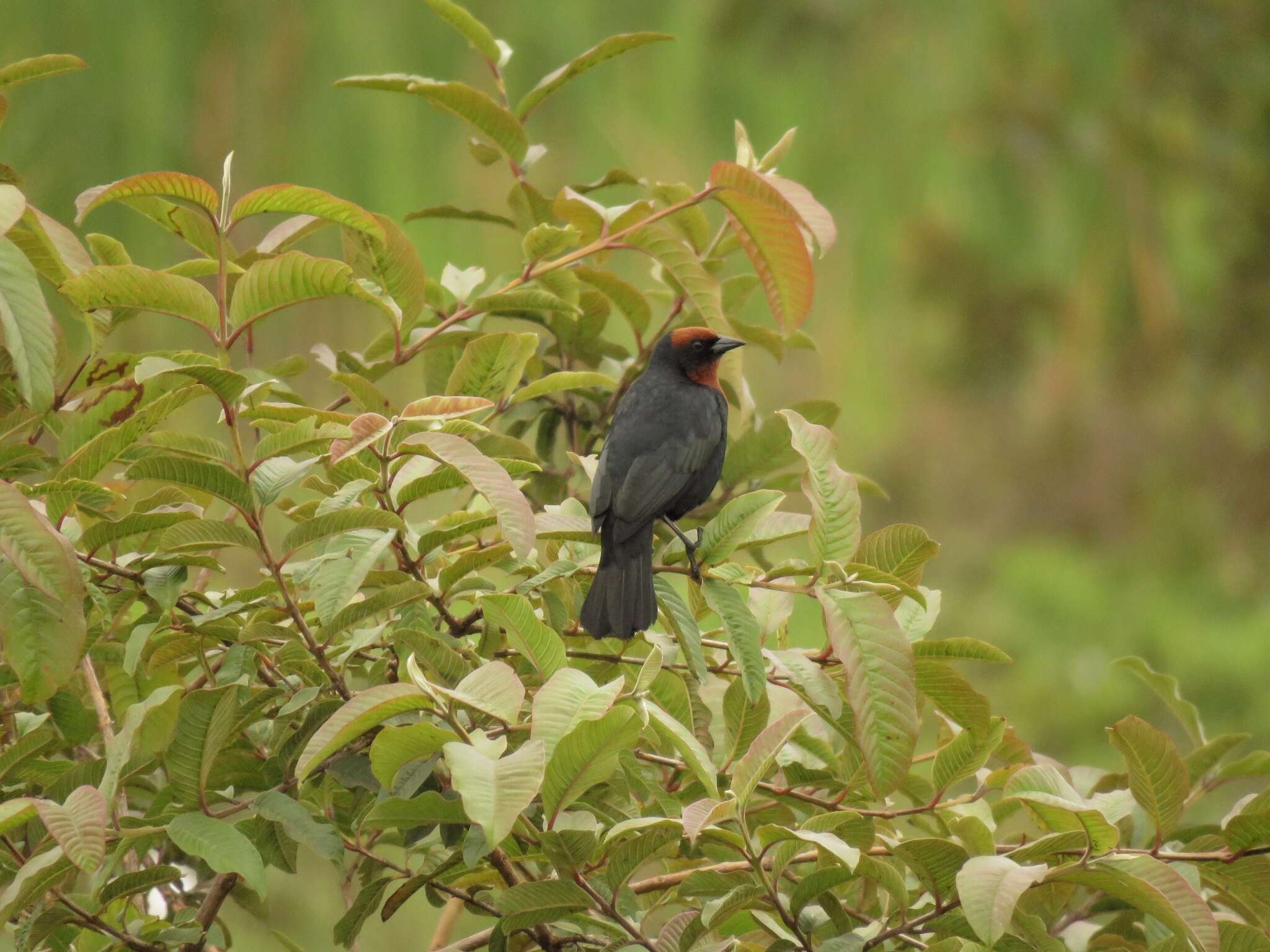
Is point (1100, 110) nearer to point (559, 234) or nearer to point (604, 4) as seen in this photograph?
point (604, 4)

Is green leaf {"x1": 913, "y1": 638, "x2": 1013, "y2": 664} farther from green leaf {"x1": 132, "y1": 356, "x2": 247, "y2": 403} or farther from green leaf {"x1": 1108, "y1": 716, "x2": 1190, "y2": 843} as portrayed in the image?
green leaf {"x1": 132, "y1": 356, "x2": 247, "y2": 403}

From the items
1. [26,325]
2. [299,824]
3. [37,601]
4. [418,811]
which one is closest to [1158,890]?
[418,811]

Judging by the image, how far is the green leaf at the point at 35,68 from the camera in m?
1.33

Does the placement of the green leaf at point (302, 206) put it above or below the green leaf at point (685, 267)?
above

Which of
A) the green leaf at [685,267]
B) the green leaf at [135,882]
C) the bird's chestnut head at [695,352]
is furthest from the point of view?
the bird's chestnut head at [695,352]

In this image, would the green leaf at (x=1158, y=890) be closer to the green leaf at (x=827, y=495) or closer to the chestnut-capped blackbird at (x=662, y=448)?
the green leaf at (x=827, y=495)

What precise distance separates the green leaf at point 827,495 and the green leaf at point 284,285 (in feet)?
1.55

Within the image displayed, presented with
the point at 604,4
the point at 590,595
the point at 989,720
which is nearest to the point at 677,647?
the point at 590,595

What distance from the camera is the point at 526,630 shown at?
3.76 feet

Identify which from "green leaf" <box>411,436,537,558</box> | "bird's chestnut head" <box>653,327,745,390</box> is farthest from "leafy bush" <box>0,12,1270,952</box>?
"bird's chestnut head" <box>653,327,745,390</box>

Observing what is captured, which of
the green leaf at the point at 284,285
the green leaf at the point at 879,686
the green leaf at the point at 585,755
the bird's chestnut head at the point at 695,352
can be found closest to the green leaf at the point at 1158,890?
the green leaf at the point at 879,686

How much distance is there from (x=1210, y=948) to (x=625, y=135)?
4087 millimetres

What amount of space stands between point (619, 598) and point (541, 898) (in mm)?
389

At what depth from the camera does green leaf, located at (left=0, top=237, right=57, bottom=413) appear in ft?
3.57
